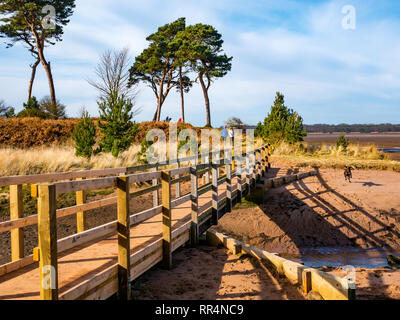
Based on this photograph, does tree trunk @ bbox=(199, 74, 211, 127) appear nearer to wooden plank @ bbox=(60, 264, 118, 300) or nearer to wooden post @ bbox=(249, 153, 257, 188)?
wooden post @ bbox=(249, 153, 257, 188)

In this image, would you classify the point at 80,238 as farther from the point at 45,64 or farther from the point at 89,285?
the point at 45,64

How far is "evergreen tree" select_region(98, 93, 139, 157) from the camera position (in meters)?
16.7

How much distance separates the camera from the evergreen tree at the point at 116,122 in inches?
657

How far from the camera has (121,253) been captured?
4.41 meters

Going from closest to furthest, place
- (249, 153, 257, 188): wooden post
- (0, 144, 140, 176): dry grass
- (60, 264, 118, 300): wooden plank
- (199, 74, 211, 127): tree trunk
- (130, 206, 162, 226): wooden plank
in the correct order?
1. (60, 264, 118, 300): wooden plank
2. (130, 206, 162, 226): wooden plank
3. (0, 144, 140, 176): dry grass
4. (249, 153, 257, 188): wooden post
5. (199, 74, 211, 127): tree trunk

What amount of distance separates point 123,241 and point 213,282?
5.77 feet

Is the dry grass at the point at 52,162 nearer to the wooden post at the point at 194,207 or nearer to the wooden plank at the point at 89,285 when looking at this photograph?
the wooden post at the point at 194,207

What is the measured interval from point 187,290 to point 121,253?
1.29 meters

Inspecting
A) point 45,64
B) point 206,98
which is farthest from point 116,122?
point 206,98

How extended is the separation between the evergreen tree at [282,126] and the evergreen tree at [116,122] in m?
11.2

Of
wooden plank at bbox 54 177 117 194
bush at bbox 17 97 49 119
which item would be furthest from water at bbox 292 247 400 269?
bush at bbox 17 97 49 119

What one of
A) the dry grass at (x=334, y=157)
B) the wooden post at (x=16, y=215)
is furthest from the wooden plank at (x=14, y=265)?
the dry grass at (x=334, y=157)

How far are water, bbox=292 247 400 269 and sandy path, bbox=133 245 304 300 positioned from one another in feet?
14.7
